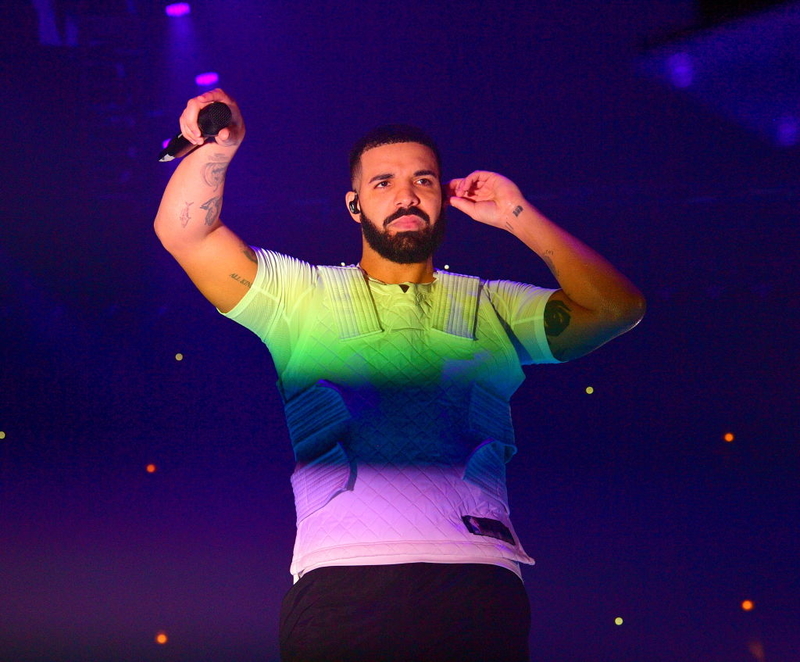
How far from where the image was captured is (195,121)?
1912 millimetres

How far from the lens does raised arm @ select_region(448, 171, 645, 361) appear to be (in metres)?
2.11

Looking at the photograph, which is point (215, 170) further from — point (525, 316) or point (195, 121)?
point (525, 316)

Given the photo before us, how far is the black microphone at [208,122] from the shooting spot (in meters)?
1.92

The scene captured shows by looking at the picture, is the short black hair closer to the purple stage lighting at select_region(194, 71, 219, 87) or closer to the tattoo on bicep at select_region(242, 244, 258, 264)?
the tattoo on bicep at select_region(242, 244, 258, 264)

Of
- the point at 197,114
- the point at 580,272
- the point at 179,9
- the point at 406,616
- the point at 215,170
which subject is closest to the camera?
the point at 406,616

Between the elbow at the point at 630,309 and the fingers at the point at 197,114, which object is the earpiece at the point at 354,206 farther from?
the elbow at the point at 630,309

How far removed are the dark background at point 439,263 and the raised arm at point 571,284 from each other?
0.56m

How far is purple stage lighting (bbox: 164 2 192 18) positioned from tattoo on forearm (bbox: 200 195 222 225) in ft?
3.34

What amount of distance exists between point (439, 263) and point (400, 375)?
84 cm

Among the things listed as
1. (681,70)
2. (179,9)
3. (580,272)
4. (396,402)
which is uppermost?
(179,9)

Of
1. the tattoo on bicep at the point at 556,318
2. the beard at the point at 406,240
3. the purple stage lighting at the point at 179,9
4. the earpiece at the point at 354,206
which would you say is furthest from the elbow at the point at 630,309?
the purple stage lighting at the point at 179,9

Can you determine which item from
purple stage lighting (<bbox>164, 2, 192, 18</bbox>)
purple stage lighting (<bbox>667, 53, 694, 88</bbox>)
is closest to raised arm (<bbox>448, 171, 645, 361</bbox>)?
purple stage lighting (<bbox>667, 53, 694, 88</bbox>)

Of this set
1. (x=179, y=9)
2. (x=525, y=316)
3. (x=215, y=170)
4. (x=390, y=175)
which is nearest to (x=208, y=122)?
(x=215, y=170)

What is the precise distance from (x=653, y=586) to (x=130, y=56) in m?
2.28
